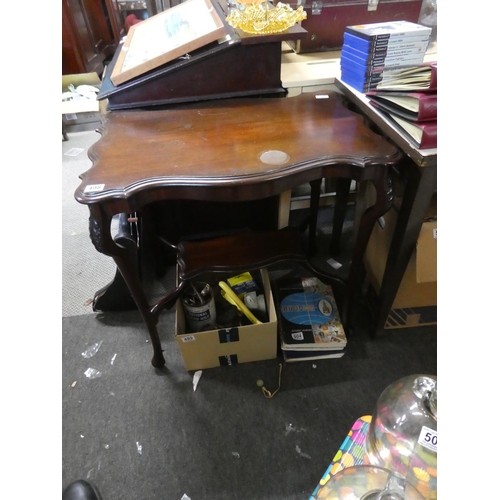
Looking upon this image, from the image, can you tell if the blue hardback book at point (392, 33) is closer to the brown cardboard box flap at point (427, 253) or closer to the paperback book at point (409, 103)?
the paperback book at point (409, 103)

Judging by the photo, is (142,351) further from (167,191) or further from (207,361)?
(167,191)

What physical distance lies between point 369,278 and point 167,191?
89 centimetres

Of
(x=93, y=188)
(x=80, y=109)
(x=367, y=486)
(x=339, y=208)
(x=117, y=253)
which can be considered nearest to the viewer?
(x=367, y=486)

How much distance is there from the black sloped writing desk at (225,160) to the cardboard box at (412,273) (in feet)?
0.50

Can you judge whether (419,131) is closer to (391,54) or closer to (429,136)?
(429,136)

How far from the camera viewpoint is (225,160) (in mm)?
861

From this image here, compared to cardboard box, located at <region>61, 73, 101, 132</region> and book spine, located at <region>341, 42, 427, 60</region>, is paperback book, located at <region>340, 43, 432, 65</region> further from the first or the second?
cardboard box, located at <region>61, 73, 101, 132</region>

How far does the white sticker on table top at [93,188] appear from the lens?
2.55ft

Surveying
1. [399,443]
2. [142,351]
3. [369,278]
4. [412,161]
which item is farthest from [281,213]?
[399,443]

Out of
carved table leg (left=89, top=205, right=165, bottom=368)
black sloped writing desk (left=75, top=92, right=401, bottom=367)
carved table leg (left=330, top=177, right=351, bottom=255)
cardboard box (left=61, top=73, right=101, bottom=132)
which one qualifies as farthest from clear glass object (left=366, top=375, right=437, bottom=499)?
cardboard box (left=61, top=73, right=101, bottom=132)

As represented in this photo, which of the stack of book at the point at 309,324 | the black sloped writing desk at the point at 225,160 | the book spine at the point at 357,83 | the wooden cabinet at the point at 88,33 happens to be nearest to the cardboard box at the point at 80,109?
the wooden cabinet at the point at 88,33

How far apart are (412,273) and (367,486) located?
71 cm

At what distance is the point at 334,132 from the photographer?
37.9 inches

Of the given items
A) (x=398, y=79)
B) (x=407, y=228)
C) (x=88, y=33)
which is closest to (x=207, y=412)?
(x=407, y=228)
